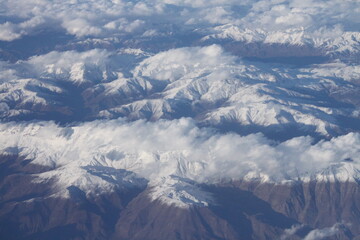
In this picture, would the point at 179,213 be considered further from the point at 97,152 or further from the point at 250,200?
the point at 97,152

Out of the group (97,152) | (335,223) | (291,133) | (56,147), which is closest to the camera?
(335,223)

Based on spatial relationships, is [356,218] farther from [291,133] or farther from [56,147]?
[56,147]

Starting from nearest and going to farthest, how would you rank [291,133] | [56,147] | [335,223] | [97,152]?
[335,223], [97,152], [56,147], [291,133]

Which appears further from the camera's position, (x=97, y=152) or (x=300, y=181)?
(x=97, y=152)

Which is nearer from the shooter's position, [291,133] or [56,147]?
[56,147]

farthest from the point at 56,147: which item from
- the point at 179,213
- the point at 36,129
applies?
the point at 179,213

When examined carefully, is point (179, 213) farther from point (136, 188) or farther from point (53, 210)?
point (53, 210)

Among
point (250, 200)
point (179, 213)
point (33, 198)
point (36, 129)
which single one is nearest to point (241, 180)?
point (250, 200)

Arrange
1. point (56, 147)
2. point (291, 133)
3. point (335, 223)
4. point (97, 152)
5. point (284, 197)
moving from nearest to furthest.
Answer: point (335, 223), point (284, 197), point (97, 152), point (56, 147), point (291, 133)

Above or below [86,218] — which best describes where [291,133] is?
below
